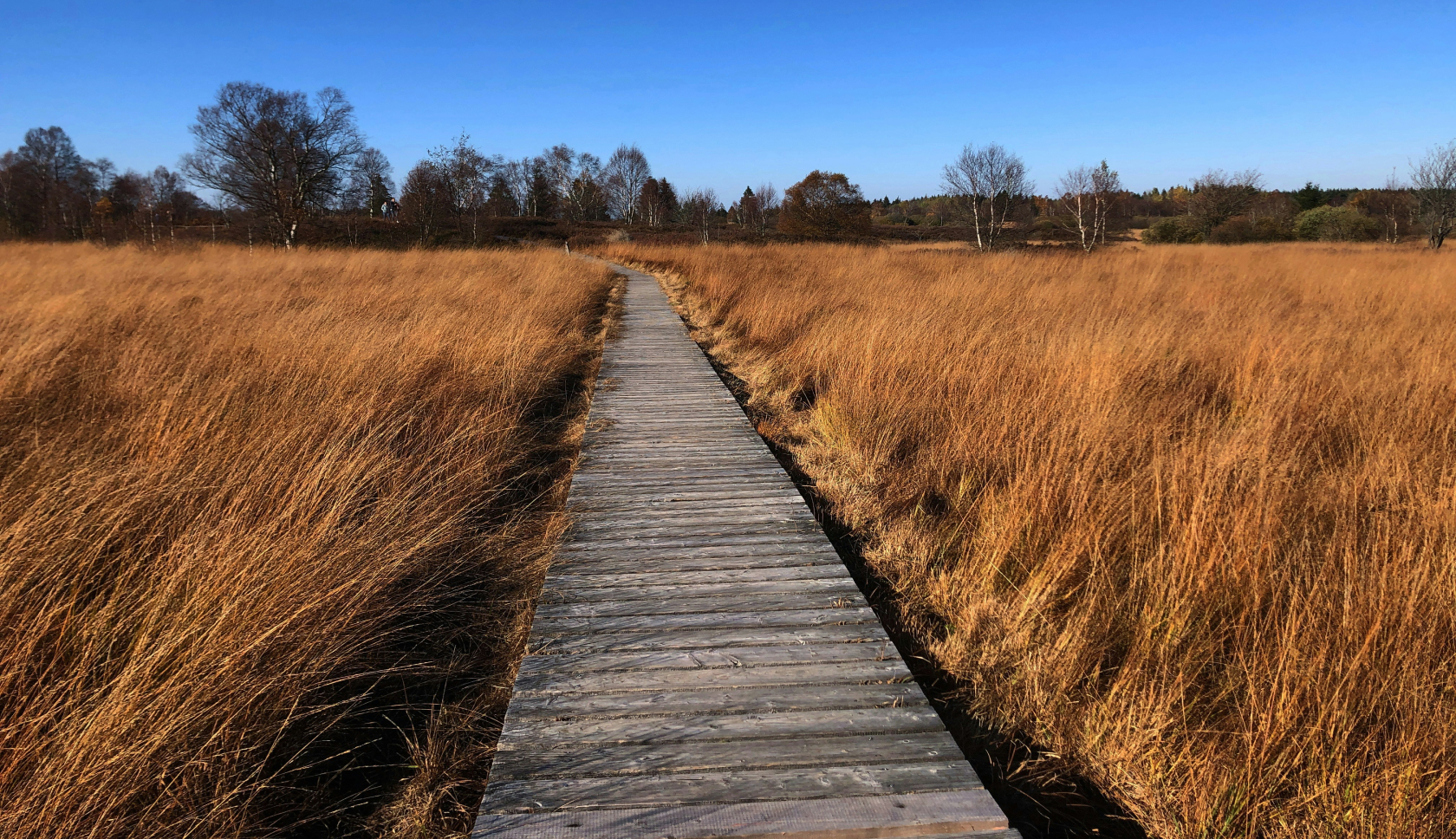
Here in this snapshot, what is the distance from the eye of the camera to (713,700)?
2123mm

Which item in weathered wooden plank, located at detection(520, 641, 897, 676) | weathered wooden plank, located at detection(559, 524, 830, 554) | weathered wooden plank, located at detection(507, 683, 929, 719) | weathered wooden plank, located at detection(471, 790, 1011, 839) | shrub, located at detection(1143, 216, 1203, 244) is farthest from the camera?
shrub, located at detection(1143, 216, 1203, 244)

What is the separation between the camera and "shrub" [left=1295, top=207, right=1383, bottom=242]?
31.0 metres

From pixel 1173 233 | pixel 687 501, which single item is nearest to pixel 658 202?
pixel 1173 233

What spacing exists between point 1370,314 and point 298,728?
11.9 metres

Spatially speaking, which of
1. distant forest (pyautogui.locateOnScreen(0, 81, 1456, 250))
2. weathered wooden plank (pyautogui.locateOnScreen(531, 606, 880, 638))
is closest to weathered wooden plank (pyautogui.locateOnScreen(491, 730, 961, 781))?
weathered wooden plank (pyautogui.locateOnScreen(531, 606, 880, 638))

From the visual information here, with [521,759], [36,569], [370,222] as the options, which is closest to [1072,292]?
[521,759]

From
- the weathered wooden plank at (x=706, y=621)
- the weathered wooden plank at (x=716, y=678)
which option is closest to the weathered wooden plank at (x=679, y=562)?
the weathered wooden plank at (x=706, y=621)

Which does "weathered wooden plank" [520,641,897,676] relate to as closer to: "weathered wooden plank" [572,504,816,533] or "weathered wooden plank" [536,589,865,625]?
"weathered wooden plank" [536,589,865,625]

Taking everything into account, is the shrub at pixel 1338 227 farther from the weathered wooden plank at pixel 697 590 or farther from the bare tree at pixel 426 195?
the bare tree at pixel 426 195

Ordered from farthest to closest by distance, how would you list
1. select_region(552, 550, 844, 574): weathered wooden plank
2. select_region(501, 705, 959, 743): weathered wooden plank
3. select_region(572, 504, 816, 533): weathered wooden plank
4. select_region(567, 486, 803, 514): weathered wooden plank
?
select_region(567, 486, 803, 514): weathered wooden plank → select_region(572, 504, 816, 533): weathered wooden plank → select_region(552, 550, 844, 574): weathered wooden plank → select_region(501, 705, 959, 743): weathered wooden plank

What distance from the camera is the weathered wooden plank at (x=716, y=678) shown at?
2174 millimetres

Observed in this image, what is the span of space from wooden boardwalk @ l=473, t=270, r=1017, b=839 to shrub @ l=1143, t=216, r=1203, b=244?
36989 mm

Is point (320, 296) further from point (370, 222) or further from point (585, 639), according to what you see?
point (370, 222)

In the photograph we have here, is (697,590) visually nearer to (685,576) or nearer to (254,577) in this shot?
(685,576)
